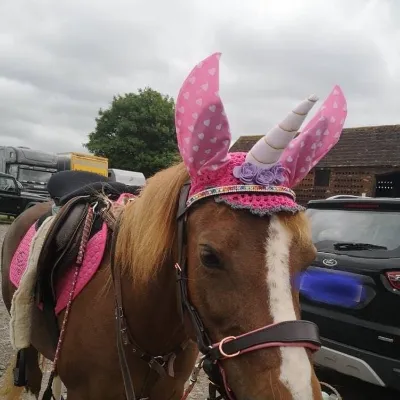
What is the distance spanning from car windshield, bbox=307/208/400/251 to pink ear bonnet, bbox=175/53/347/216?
7.88ft

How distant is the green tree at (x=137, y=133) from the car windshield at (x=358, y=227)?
29063 millimetres

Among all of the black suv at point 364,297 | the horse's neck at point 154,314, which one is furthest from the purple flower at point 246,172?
the black suv at point 364,297

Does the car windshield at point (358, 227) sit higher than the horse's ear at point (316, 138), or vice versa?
the horse's ear at point (316, 138)

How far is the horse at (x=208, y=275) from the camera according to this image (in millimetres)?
1405

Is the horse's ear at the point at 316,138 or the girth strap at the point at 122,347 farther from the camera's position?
the girth strap at the point at 122,347

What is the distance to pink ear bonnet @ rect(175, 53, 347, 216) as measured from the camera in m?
1.60

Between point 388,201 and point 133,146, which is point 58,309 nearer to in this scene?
point 388,201

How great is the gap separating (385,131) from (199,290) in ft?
77.9

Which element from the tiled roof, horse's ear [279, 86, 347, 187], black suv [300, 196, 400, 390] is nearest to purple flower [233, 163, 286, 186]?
horse's ear [279, 86, 347, 187]

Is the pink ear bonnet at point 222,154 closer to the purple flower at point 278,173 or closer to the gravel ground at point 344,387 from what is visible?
the purple flower at point 278,173

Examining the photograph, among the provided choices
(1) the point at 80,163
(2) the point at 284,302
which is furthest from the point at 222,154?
(1) the point at 80,163

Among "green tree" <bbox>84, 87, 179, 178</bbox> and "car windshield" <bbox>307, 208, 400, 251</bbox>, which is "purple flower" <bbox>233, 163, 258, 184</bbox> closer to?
"car windshield" <bbox>307, 208, 400, 251</bbox>

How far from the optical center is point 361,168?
71.2 feet

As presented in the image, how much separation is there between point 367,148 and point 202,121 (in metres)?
22.8
